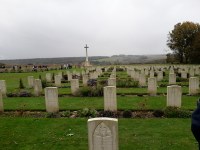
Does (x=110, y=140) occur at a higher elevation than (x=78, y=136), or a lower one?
higher

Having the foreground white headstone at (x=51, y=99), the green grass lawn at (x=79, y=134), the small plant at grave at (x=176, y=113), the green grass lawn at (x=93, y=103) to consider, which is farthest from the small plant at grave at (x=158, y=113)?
the foreground white headstone at (x=51, y=99)

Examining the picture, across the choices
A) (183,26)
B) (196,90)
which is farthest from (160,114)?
(183,26)

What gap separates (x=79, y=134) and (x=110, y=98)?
335cm

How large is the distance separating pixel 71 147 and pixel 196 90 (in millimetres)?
10752

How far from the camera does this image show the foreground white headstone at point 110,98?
1238 centimetres

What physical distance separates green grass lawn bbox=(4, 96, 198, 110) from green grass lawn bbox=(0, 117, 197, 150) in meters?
2.49

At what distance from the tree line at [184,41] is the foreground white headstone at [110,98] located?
167 ft

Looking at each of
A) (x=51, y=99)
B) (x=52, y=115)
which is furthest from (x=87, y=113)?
(x=51, y=99)

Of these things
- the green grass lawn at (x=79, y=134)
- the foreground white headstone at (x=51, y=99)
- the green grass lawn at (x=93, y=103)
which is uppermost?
the foreground white headstone at (x=51, y=99)

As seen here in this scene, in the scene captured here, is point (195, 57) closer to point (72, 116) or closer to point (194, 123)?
point (72, 116)

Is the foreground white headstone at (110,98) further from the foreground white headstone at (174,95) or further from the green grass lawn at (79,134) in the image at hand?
the foreground white headstone at (174,95)

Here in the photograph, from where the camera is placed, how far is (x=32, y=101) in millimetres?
16188

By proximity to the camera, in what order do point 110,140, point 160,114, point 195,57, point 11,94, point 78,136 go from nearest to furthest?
point 110,140, point 78,136, point 160,114, point 11,94, point 195,57

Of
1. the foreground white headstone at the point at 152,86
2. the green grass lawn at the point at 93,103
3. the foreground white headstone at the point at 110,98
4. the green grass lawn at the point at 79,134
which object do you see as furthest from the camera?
the foreground white headstone at the point at 152,86
